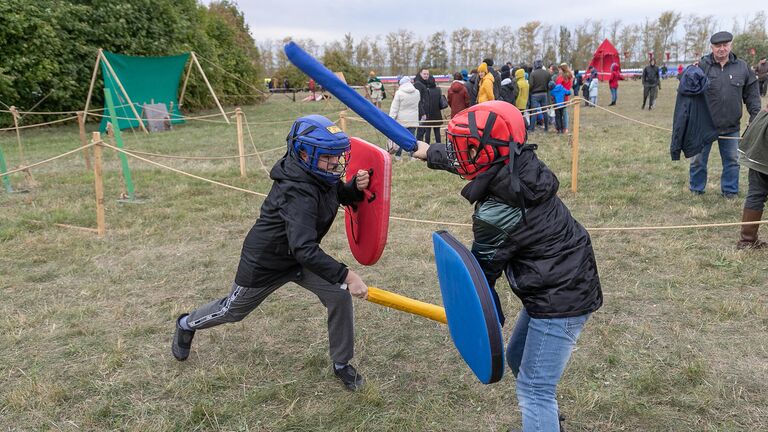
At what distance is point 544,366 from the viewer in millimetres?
2258

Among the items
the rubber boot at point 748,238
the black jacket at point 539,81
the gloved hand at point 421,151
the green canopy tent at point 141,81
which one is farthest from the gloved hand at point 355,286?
the green canopy tent at point 141,81

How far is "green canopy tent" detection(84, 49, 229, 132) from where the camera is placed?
53.3 feet

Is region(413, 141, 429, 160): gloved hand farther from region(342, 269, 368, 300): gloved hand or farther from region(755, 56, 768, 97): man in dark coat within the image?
region(755, 56, 768, 97): man in dark coat

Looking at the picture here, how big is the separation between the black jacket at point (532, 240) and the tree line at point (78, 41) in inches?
700

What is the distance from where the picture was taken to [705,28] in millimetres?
67000

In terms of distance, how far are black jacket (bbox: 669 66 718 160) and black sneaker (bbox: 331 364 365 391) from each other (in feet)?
17.3

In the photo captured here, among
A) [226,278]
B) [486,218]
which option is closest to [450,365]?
[486,218]

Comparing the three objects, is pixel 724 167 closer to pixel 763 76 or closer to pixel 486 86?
pixel 486 86

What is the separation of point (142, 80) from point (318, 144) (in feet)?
56.5

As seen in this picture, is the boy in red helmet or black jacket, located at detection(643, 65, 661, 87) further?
black jacket, located at detection(643, 65, 661, 87)

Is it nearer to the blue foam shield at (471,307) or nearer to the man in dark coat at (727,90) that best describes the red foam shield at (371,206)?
the blue foam shield at (471,307)

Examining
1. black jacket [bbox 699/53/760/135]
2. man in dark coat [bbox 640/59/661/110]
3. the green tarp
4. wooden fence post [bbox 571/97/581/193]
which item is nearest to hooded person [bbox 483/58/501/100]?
wooden fence post [bbox 571/97/581/193]

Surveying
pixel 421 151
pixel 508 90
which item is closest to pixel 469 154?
pixel 421 151

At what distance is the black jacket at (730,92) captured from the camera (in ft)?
21.1
